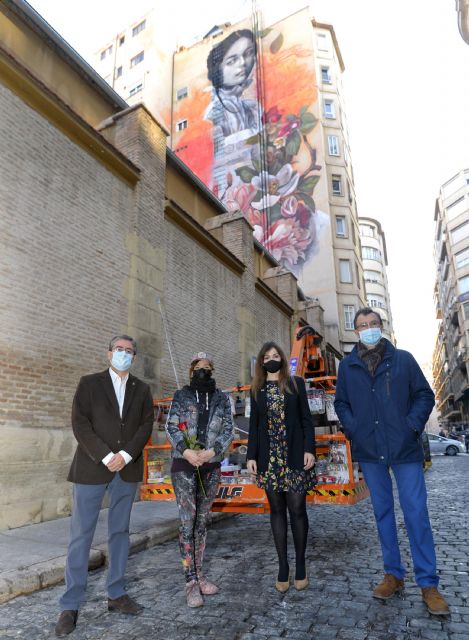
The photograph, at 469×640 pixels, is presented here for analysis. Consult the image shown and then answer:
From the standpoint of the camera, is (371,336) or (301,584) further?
(371,336)

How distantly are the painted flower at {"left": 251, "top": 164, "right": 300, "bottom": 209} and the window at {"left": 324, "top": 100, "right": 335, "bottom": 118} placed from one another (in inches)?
207

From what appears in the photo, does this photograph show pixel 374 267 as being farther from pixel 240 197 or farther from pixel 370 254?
pixel 240 197

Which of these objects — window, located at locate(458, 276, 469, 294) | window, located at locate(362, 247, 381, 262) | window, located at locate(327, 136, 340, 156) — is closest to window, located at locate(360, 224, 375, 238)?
window, located at locate(362, 247, 381, 262)

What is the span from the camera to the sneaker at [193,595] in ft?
10.8

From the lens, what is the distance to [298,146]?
3366cm

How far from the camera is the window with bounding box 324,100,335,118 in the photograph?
3416 centimetres

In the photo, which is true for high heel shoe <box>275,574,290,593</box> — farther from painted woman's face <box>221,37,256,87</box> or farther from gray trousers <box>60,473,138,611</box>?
painted woman's face <box>221,37,256,87</box>

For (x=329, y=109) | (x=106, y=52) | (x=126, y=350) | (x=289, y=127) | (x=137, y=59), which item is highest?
(x=106, y=52)

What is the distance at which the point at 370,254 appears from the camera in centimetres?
5788

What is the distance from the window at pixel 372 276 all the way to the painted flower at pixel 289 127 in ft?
89.9

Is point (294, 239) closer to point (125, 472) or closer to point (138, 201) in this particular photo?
point (138, 201)

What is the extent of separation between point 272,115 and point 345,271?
14.9 m

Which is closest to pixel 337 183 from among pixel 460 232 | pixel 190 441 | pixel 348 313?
pixel 348 313

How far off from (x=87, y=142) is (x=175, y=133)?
115 ft
